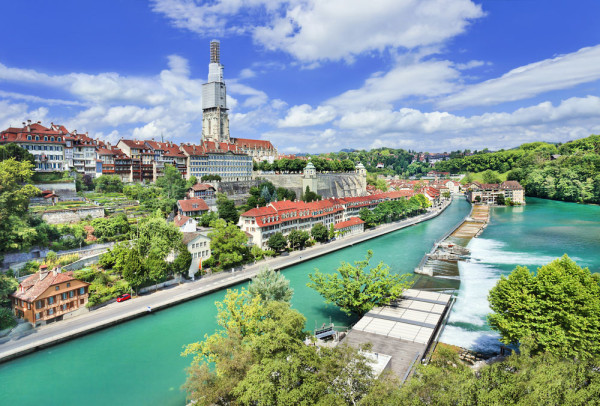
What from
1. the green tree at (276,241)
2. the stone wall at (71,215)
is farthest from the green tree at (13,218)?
the green tree at (276,241)

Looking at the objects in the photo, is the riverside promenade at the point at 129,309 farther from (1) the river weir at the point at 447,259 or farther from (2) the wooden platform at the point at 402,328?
(1) the river weir at the point at 447,259

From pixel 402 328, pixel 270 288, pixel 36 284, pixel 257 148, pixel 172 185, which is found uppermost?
pixel 257 148

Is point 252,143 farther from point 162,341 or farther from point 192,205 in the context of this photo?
point 162,341

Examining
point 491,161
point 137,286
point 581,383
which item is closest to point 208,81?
point 137,286

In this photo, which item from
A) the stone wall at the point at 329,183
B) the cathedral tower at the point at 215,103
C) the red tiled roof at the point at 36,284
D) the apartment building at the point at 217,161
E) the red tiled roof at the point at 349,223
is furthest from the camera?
the cathedral tower at the point at 215,103

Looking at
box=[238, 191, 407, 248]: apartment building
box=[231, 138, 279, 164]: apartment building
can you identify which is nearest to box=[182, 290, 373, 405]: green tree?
box=[238, 191, 407, 248]: apartment building

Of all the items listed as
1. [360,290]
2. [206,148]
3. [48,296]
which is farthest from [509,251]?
[206,148]

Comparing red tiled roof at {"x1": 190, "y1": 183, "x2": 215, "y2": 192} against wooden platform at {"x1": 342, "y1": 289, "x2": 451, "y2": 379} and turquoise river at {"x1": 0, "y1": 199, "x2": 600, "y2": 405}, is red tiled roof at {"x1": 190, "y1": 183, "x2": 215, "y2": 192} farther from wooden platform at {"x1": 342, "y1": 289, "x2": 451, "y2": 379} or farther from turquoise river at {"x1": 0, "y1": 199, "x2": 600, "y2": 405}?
wooden platform at {"x1": 342, "y1": 289, "x2": 451, "y2": 379}
